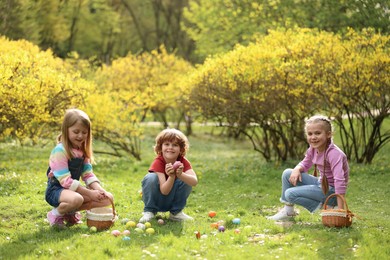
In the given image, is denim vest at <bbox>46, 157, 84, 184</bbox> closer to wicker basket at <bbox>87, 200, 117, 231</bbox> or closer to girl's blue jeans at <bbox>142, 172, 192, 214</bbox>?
wicker basket at <bbox>87, 200, 117, 231</bbox>

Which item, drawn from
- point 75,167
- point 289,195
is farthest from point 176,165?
point 289,195

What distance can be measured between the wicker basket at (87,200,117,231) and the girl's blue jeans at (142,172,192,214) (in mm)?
588

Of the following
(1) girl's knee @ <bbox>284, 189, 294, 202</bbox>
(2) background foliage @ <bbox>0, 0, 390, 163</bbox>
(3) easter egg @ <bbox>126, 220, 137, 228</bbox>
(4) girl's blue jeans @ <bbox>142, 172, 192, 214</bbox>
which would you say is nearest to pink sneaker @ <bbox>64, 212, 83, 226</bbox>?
(3) easter egg @ <bbox>126, 220, 137, 228</bbox>

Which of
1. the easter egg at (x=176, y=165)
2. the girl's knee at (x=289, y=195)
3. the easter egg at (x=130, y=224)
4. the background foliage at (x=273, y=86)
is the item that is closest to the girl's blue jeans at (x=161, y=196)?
the easter egg at (x=176, y=165)

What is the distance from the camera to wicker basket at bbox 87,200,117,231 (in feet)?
20.9

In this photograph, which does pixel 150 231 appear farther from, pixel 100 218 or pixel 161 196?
pixel 161 196

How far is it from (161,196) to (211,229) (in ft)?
2.46

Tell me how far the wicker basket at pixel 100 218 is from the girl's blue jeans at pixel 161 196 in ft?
1.93

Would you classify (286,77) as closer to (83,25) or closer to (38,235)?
(38,235)

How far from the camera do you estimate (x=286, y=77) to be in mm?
Result: 11969

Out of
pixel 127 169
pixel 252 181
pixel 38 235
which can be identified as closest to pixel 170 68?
pixel 127 169

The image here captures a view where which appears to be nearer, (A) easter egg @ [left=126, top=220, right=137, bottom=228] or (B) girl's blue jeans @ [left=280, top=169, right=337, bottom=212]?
(A) easter egg @ [left=126, top=220, right=137, bottom=228]

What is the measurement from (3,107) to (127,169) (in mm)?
3515

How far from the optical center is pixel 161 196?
6.94 metres
